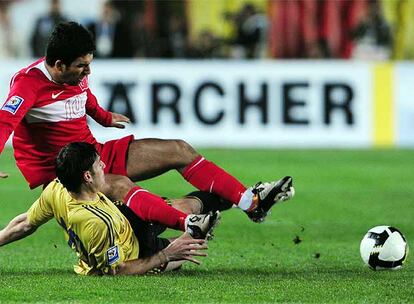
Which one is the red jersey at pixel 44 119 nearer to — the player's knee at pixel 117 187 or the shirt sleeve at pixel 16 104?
the shirt sleeve at pixel 16 104

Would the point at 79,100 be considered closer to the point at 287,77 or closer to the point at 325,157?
the point at 325,157

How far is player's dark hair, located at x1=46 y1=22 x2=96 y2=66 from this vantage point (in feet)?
24.5

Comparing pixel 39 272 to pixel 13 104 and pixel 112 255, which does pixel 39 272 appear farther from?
pixel 13 104

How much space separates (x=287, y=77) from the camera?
1900cm

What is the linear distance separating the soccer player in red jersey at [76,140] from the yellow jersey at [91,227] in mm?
202

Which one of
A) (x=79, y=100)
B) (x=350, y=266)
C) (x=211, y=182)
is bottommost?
(x=350, y=266)

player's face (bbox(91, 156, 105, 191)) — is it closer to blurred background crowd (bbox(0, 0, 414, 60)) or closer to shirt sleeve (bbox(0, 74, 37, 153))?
shirt sleeve (bbox(0, 74, 37, 153))

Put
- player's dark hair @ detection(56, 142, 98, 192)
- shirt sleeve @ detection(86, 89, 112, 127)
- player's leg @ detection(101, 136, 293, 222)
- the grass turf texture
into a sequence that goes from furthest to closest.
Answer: shirt sleeve @ detection(86, 89, 112, 127), player's leg @ detection(101, 136, 293, 222), player's dark hair @ detection(56, 142, 98, 192), the grass turf texture

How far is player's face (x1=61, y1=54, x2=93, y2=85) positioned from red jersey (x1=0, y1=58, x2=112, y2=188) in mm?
98

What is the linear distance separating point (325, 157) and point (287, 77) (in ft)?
6.46

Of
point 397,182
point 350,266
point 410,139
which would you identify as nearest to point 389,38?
point 410,139

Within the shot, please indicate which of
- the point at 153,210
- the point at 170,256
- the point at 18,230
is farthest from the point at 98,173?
the point at 18,230

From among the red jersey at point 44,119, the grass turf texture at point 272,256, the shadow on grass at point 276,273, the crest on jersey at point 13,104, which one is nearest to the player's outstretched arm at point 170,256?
the grass turf texture at point 272,256

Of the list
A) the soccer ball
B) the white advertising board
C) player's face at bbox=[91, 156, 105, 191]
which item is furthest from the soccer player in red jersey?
the white advertising board
